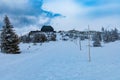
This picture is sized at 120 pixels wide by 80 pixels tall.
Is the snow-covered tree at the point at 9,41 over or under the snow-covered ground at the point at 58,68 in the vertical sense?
over

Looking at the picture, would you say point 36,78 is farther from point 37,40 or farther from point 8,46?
point 37,40

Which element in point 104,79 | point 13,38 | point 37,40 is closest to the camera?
point 104,79

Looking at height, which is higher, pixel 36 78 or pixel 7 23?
pixel 7 23

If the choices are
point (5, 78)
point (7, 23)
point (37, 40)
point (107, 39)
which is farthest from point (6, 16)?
point (107, 39)

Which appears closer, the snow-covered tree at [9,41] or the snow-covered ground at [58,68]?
the snow-covered ground at [58,68]

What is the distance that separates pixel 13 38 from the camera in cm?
4522

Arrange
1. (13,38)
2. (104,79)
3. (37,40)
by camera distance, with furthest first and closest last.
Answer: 1. (37,40)
2. (13,38)
3. (104,79)

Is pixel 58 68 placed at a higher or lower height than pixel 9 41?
lower

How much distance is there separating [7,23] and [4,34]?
243 centimetres

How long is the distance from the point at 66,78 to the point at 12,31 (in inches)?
1284

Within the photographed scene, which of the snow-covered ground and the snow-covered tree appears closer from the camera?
the snow-covered ground

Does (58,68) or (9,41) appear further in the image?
(9,41)

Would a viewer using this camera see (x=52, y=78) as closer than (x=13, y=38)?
Yes

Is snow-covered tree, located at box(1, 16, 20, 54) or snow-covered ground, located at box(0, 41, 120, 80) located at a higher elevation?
snow-covered tree, located at box(1, 16, 20, 54)
